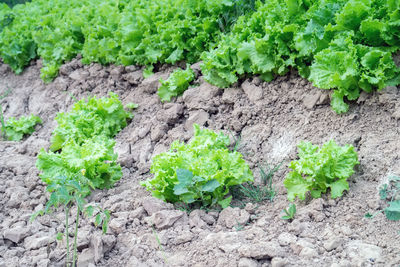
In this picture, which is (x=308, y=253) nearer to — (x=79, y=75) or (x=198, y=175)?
(x=198, y=175)

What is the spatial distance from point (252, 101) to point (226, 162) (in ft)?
2.99

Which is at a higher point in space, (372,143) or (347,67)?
(347,67)

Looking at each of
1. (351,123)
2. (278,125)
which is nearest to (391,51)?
(351,123)

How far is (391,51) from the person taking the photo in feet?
10.6

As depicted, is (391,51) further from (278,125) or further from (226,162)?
(226,162)

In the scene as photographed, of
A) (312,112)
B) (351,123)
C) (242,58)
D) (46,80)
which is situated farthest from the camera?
(46,80)

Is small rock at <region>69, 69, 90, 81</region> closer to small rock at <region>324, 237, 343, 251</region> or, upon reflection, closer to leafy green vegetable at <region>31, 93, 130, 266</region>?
leafy green vegetable at <region>31, 93, 130, 266</region>

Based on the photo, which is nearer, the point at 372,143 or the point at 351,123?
the point at 372,143

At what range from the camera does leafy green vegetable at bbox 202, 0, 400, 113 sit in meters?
3.19

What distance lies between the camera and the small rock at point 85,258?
270 cm

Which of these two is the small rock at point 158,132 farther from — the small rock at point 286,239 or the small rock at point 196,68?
the small rock at point 286,239

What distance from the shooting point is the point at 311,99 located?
3555mm

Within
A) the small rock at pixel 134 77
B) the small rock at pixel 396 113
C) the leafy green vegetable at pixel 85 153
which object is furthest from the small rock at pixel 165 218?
the small rock at pixel 134 77

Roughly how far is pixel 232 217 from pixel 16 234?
1.43 metres
